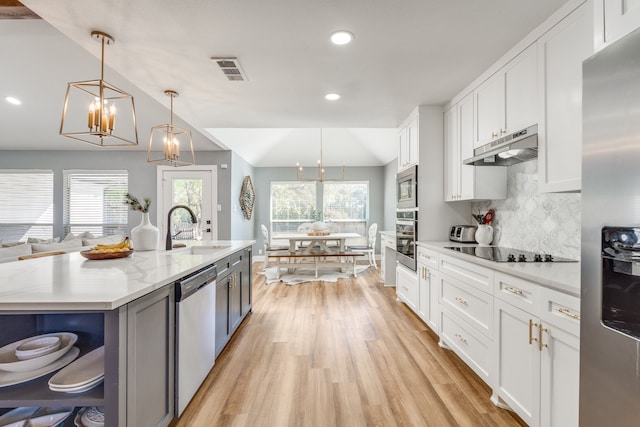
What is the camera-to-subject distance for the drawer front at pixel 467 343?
207 centimetres

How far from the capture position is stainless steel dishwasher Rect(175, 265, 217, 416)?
1749 millimetres

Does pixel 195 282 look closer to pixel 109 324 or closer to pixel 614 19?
pixel 109 324

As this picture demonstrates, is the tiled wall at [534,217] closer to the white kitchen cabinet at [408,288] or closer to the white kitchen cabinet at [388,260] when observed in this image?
the white kitchen cabinet at [408,288]

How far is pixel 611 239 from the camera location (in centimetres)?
104

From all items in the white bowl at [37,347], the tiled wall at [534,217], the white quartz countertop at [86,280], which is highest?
the tiled wall at [534,217]

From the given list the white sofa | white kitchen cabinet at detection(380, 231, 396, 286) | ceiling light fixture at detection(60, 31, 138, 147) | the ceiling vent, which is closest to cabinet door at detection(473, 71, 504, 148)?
the ceiling vent

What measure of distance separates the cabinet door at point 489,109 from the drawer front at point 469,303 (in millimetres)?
1240

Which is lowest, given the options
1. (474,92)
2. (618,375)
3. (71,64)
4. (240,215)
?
(618,375)

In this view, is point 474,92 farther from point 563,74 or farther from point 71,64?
point 71,64

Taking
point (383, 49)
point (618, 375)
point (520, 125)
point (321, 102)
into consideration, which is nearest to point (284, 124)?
point (321, 102)

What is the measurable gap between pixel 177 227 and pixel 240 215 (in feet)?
4.25

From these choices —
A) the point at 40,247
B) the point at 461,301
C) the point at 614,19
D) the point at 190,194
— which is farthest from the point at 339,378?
the point at 190,194

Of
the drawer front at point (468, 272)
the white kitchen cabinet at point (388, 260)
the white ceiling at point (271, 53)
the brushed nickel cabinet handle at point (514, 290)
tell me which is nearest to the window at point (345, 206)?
the white kitchen cabinet at point (388, 260)

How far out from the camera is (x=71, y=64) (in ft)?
10.5
